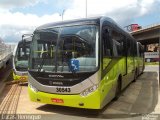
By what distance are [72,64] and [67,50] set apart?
52 cm

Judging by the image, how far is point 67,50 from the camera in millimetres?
9062

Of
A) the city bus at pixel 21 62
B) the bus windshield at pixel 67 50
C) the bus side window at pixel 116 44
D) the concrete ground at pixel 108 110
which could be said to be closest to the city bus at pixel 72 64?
the bus windshield at pixel 67 50

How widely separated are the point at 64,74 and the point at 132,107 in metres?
2.99

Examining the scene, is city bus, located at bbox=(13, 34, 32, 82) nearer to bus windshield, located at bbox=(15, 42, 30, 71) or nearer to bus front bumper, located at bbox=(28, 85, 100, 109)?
bus windshield, located at bbox=(15, 42, 30, 71)

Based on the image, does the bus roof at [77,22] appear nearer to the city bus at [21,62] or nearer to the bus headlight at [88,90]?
the bus headlight at [88,90]

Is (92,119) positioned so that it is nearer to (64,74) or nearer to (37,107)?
(64,74)

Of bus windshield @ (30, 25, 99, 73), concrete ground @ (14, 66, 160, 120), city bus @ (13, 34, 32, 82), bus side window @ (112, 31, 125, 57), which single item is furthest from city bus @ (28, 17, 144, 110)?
city bus @ (13, 34, 32, 82)

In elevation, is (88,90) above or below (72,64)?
below

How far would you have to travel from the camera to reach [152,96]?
13117 mm

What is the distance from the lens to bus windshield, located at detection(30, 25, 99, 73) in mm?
8742

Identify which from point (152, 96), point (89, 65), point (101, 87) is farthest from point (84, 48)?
point (152, 96)

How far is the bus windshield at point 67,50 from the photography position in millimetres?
8742

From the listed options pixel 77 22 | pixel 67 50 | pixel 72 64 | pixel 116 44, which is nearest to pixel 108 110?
pixel 72 64

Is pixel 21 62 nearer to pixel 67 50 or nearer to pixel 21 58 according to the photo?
pixel 21 58
